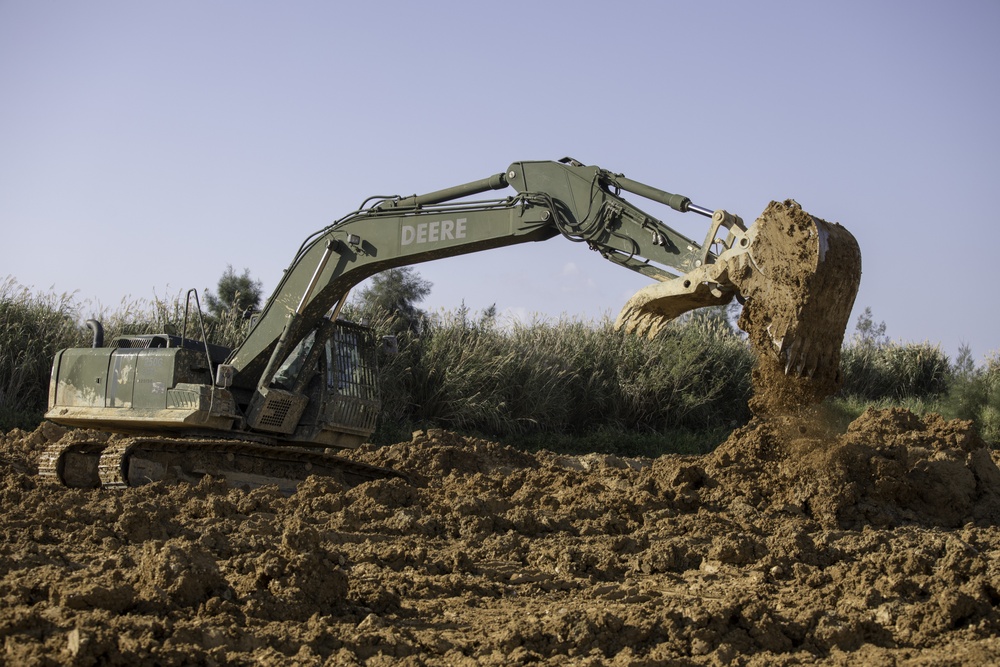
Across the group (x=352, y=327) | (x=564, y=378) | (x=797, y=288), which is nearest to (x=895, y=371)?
(x=564, y=378)

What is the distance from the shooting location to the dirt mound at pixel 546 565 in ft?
15.6

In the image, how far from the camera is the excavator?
7.49m

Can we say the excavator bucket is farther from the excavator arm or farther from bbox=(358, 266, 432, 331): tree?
bbox=(358, 266, 432, 331): tree

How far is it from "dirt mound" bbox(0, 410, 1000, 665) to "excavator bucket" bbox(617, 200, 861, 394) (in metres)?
1.28

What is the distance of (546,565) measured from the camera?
6.61 meters

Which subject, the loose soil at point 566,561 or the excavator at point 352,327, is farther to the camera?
the excavator at point 352,327

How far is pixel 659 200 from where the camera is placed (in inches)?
319

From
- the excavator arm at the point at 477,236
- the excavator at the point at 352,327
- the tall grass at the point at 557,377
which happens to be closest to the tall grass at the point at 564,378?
the tall grass at the point at 557,377

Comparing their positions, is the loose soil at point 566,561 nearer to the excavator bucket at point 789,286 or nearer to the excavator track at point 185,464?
the excavator bucket at point 789,286

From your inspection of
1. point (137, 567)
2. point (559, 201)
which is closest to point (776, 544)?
point (559, 201)

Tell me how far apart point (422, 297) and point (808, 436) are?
18.2m

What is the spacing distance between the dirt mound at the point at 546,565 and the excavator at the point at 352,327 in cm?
75

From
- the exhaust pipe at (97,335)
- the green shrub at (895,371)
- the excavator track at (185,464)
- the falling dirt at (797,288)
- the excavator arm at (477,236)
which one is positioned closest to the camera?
the falling dirt at (797,288)

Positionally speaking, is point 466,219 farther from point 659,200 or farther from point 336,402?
point 336,402
